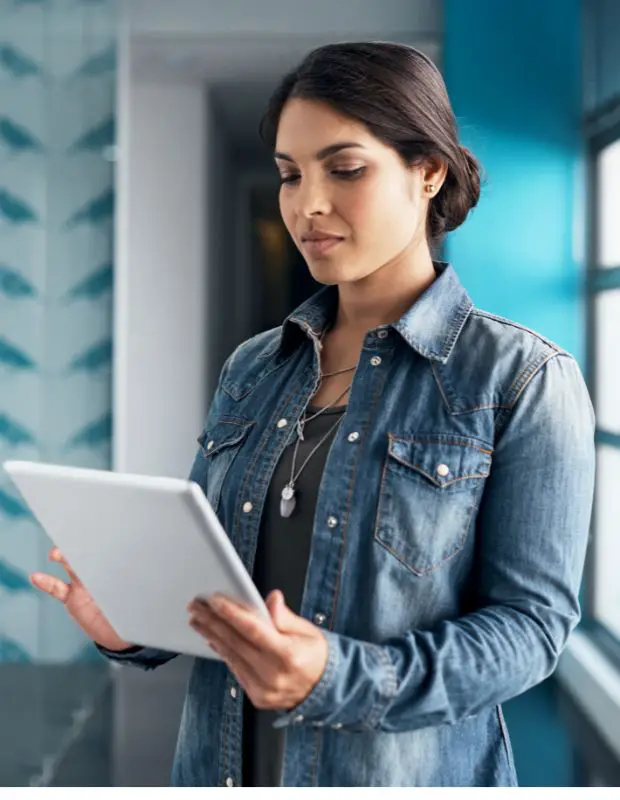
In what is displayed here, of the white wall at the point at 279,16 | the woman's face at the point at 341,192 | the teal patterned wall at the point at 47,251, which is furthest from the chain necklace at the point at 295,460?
the white wall at the point at 279,16

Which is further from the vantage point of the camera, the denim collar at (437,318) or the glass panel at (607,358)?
the glass panel at (607,358)

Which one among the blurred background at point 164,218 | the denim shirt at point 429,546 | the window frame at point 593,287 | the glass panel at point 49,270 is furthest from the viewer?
the glass panel at point 49,270

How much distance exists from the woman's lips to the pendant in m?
0.25

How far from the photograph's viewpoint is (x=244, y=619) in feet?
2.65

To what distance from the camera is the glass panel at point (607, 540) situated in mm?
3348

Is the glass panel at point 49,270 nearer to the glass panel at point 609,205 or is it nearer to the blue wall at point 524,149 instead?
the blue wall at point 524,149

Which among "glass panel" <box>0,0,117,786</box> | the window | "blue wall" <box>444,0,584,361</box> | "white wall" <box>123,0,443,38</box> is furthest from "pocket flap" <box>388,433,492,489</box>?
"white wall" <box>123,0,443,38</box>

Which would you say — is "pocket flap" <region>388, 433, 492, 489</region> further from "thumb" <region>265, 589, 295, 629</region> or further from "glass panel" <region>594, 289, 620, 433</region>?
"glass panel" <region>594, 289, 620, 433</region>

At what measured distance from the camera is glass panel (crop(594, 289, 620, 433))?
334 cm

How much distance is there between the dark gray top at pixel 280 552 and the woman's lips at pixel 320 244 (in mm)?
169

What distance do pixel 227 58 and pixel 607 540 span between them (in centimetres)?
222

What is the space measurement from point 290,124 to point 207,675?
0.61 meters
